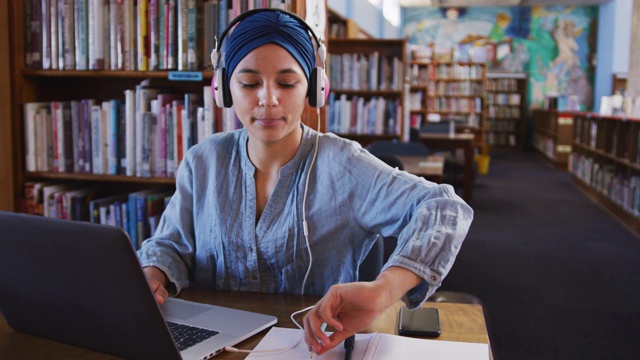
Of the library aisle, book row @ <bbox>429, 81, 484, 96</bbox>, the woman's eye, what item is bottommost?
the library aisle

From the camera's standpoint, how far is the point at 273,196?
1.36 m

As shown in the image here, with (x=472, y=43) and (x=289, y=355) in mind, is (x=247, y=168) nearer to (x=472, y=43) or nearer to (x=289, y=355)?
(x=289, y=355)

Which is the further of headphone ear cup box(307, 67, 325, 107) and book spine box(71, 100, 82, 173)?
book spine box(71, 100, 82, 173)

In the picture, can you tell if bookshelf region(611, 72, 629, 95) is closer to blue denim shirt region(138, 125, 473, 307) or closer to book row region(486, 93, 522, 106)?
book row region(486, 93, 522, 106)

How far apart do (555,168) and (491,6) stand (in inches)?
197

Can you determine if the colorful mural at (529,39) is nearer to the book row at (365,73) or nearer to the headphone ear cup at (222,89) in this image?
the book row at (365,73)

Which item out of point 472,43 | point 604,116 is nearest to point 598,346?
point 604,116

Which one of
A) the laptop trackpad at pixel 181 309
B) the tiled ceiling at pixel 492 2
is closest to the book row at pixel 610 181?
the laptop trackpad at pixel 181 309

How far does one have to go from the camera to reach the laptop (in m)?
0.76

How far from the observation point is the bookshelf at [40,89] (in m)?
2.40

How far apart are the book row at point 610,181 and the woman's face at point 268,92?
5069mm

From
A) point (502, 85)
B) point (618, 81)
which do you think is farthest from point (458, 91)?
point (618, 81)

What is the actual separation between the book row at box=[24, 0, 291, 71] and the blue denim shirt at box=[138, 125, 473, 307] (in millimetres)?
958

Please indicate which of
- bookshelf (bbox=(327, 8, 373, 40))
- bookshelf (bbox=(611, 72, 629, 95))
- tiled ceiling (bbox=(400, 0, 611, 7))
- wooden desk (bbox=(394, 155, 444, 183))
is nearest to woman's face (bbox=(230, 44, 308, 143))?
wooden desk (bbox=(394, 155, 444, 183))
